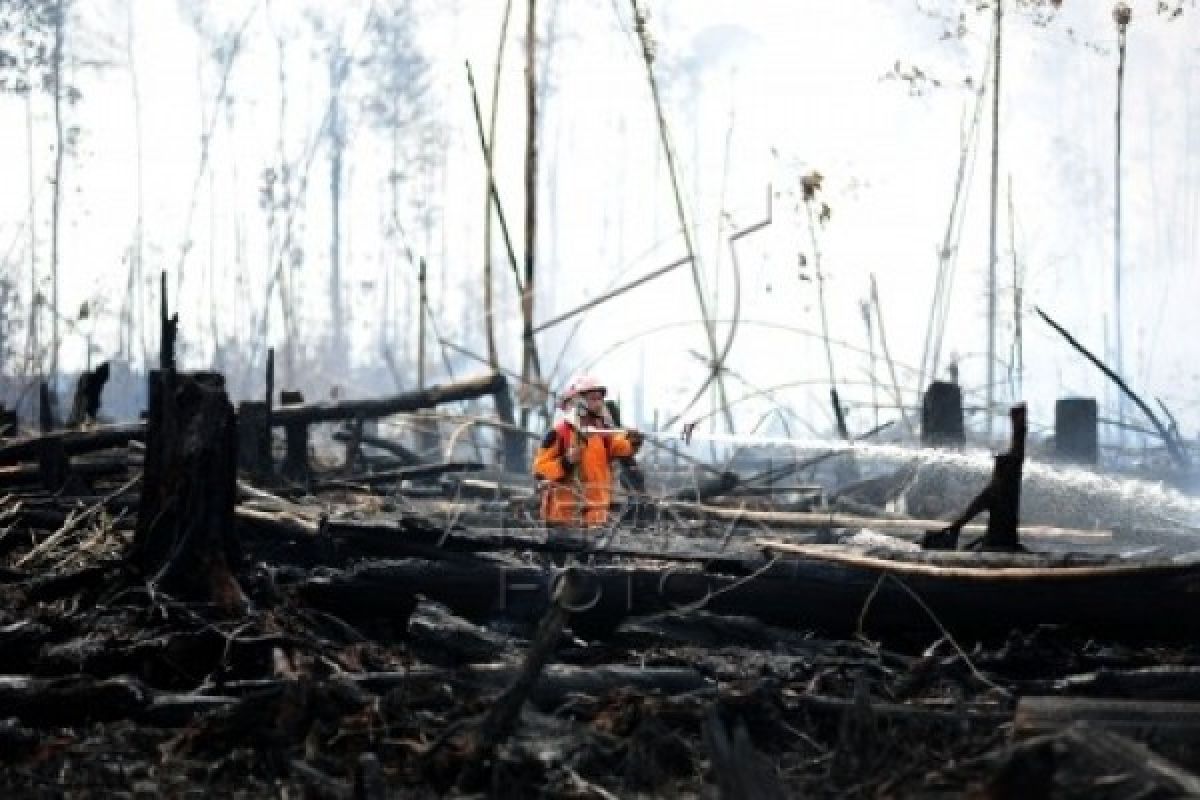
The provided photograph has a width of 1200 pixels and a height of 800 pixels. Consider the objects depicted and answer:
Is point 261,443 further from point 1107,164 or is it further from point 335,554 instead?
point 1107,164

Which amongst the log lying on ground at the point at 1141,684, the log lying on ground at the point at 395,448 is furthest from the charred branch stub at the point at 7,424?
the log lying on ground at the point at 1141,684

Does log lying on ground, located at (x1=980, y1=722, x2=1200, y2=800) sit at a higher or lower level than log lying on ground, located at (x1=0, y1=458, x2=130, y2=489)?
lower

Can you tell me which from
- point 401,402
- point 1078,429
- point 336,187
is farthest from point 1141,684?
point 336,187

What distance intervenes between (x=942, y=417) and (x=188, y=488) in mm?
6259

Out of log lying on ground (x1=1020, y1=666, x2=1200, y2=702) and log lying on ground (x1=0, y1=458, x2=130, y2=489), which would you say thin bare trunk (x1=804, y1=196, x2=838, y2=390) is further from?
log lying on ground (x1=1020, y1=666, x2=1200, y2=702)

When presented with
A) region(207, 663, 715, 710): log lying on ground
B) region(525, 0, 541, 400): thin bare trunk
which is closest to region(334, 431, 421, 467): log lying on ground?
region(525, 0, 541, 400): thin bare trunk

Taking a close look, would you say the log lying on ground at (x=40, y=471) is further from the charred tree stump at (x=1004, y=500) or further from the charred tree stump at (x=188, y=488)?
the charred tree stump at (x=1004, y=500)

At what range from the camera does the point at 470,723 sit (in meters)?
5.07

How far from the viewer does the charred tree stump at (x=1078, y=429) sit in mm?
12477

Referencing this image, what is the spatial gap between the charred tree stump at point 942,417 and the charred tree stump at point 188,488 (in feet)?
19.6

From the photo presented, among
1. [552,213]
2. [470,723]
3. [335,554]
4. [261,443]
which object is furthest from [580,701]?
[552,213]

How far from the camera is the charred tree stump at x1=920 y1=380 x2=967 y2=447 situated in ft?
38.2

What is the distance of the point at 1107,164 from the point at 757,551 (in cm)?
4542

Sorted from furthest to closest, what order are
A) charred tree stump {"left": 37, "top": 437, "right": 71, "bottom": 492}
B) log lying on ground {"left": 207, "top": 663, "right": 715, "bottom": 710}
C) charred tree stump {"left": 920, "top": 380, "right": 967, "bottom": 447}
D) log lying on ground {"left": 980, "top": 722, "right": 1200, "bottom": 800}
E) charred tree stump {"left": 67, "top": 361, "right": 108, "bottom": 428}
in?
1. charred tree stump {"left": 67, "top": 361, "right": 108, "bottom": 428}
2. charred tree stump {"left": 920, "top": 380, "right": 967, "bottom": 447}
3. charred tree stump {"left": 37, "top": 437, "right": 71, "bottom": 492}
4. log lying on ground {"left": 207, "top": 663, "right": 715, "bottom": 710}
5. log lying on ground {"left": 980, "top": 722, "right": 1200, "bottom": 800}
